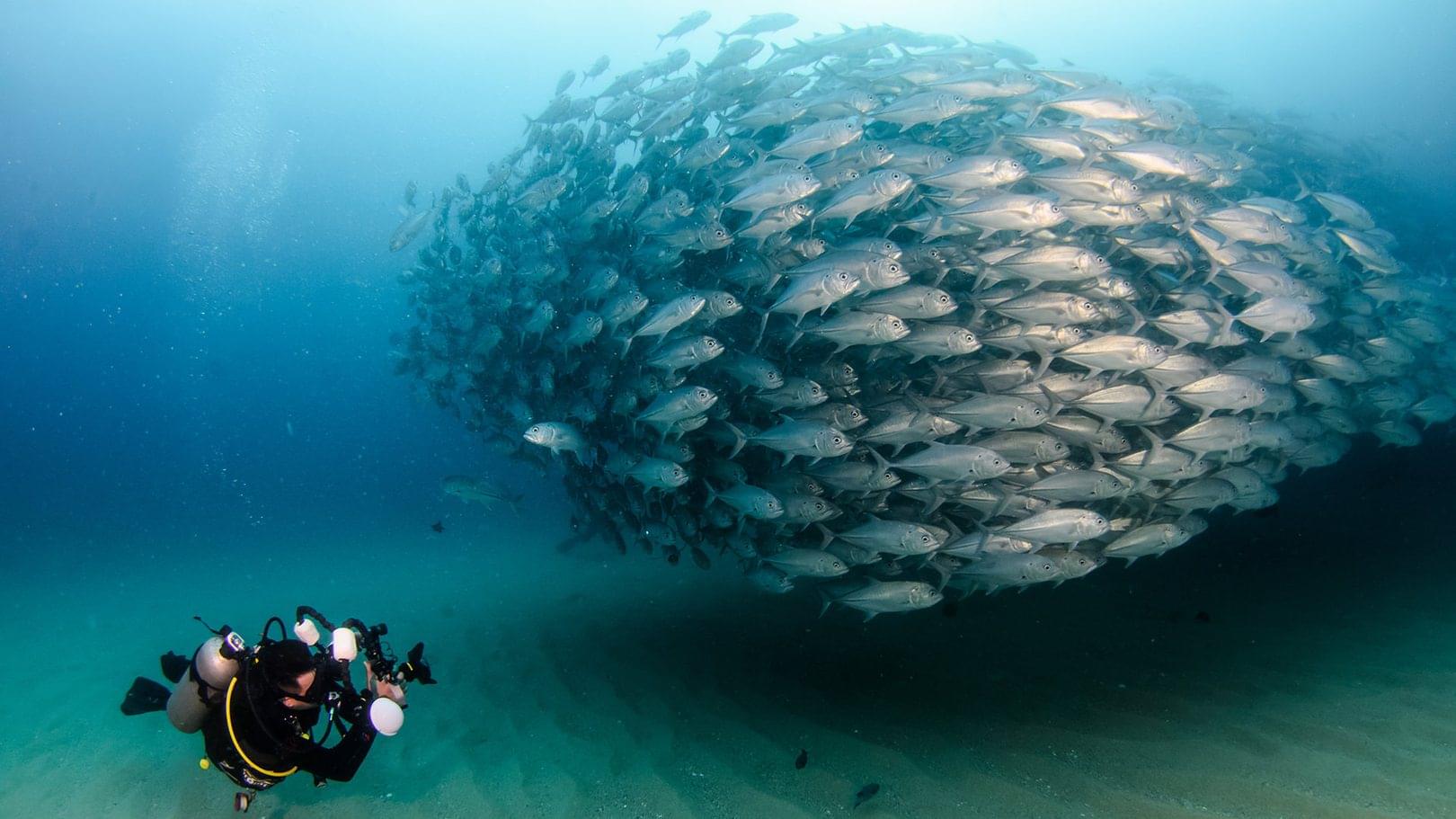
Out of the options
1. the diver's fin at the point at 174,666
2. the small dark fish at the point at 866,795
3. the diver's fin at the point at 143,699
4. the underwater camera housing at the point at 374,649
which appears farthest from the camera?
the small dark fish at the point at 866,795

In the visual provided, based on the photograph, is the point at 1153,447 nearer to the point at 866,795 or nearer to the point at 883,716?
the point at 883,716

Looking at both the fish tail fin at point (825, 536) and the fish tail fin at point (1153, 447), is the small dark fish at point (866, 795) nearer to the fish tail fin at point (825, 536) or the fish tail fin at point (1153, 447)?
the fish tail fin at point (825, 536)

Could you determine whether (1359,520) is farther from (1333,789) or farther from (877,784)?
(877,784)

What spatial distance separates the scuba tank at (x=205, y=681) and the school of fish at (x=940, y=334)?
3.08 metres

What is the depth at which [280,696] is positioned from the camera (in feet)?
10.6

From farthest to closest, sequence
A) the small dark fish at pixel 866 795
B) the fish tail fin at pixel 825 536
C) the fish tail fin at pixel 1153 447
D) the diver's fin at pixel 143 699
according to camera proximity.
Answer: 1. the fish tail fin at pixel 825 536
2. the fish tail fin at pixel 1153 447
3. the small dark fish at pixel 866 795
4. the diver's fin at pixel 143 699

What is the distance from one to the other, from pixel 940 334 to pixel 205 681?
498 cm

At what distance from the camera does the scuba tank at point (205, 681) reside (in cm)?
320

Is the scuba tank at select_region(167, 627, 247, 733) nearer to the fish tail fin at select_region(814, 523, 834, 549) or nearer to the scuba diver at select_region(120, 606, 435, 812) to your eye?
the scuba diver at select_region(120, 606, 435, 812)

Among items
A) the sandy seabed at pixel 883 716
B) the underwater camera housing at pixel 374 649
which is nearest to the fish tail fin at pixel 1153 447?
the sandy seabed at pixel 883 716

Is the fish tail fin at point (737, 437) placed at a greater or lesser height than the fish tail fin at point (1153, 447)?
lesser

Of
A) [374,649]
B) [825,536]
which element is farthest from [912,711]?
[374,649]

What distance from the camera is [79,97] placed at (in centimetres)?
4075

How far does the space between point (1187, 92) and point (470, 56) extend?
50.4 m
